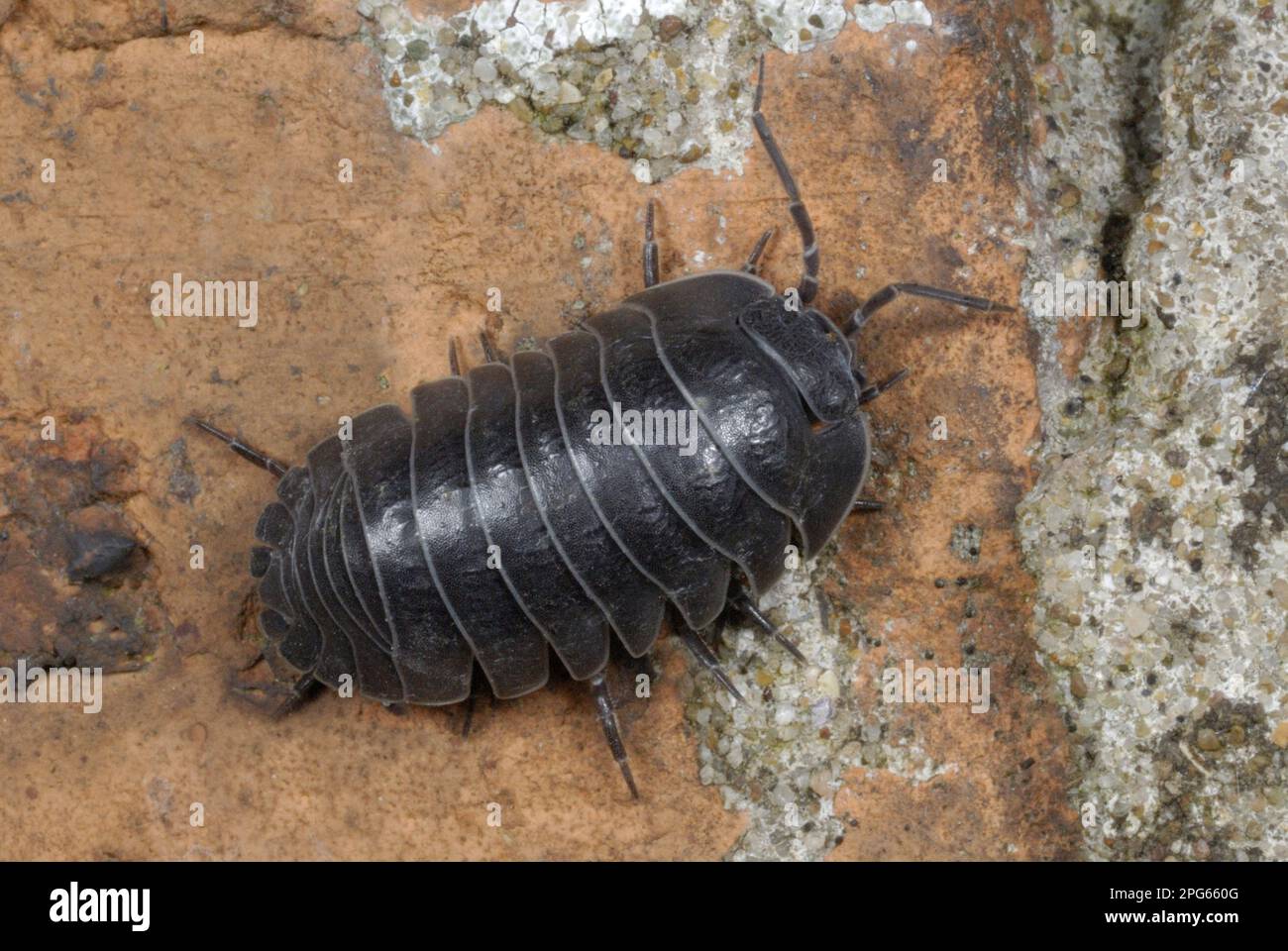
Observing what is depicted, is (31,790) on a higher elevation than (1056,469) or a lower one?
lower

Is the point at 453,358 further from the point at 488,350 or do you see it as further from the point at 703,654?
the point at 703,654

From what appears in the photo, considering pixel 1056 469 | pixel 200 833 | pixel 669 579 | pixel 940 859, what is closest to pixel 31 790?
pixel 200 833

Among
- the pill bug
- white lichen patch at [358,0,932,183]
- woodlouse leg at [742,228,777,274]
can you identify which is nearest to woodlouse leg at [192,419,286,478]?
the pill bug

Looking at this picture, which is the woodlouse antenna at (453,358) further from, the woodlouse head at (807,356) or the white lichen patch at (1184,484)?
the white lichen patch at (1184,484)

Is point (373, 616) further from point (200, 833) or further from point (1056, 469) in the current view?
point (1056, 469)

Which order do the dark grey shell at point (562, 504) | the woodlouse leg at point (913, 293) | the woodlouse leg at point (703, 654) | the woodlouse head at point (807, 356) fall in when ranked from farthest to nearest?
the woodlouse leg at point (703, 654) < the woodlouse leg at point (913, 293) < the woodlouse head at point (807, 356) < the dark grey shell at point (562, 504)

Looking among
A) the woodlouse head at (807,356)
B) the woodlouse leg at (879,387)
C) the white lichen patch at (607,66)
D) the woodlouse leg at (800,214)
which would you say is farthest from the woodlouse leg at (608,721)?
the white lichen patch at (607,66)
